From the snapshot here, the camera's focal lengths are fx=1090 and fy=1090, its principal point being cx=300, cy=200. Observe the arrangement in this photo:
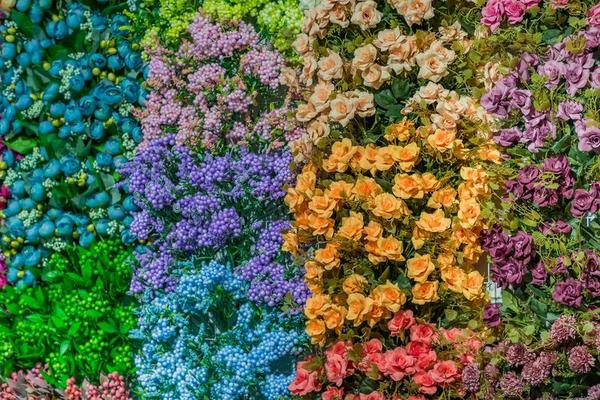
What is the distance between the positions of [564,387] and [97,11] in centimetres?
286

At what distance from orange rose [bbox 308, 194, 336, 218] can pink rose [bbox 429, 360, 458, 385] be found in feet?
2.46

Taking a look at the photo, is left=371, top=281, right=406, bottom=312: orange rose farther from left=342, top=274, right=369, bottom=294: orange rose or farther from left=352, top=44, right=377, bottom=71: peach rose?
left=352, top=44, right=377, bottom=71: peach rose

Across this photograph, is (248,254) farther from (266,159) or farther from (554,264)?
(554,264)

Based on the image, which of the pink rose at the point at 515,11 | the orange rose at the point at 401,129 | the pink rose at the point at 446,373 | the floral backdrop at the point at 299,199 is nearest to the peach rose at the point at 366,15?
the floral backdrop at the point at 299,199

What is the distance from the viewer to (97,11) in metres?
5.29

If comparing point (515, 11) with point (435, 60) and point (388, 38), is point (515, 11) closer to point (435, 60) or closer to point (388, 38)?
point (435, 60)

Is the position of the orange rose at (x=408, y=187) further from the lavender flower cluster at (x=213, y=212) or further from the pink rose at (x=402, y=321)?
the lavender flower cluster at (x=213, y=212)

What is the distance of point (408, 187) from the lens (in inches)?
169

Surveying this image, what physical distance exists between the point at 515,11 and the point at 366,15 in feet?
2.16

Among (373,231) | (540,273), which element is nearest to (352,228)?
(373,231)

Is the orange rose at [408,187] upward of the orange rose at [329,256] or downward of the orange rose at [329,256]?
upward

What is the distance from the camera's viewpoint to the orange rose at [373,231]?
432 cm

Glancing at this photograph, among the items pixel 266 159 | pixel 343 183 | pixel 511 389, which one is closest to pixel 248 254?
pixel 266 159

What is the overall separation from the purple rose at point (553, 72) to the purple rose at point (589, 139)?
22cm
